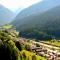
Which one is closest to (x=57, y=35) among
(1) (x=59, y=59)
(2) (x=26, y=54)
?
(1) (x=59, y=59)

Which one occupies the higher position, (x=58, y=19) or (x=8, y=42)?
(x=58, y=19)

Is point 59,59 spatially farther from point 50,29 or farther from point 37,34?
point 50,29

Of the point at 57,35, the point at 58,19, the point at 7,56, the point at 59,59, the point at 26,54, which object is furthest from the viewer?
the point at 58,19

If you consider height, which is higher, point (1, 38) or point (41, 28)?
point (41, 28)

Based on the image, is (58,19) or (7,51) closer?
(7,51)

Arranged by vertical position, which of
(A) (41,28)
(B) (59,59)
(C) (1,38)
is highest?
(A) (41,28)

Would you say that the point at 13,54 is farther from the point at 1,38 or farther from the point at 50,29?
the point at 50,29

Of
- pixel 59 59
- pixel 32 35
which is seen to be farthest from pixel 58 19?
pixel 59 59

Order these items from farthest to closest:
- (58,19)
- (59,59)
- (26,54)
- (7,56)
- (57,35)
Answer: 1. (58,19)
2. (57,35)
3. (59,59)
4. (26,54)
5. (7,56)

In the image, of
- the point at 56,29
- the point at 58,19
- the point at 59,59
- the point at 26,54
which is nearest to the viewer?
the point at 26,54
